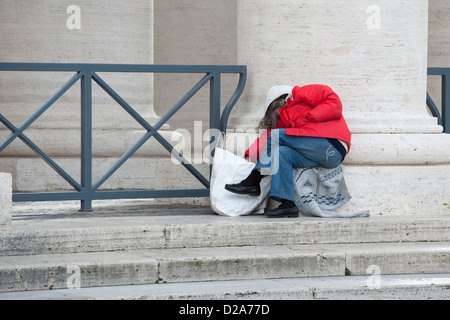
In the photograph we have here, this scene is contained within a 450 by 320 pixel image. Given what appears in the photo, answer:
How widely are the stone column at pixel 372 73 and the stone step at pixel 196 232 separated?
1.57 feet

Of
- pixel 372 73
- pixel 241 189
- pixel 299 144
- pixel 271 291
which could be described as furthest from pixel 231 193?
pixel 271 291

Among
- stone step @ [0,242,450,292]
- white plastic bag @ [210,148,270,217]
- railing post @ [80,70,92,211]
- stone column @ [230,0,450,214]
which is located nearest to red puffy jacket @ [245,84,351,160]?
stone column @ [230,0,450,214]

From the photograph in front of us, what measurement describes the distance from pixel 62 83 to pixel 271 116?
3.36 metres

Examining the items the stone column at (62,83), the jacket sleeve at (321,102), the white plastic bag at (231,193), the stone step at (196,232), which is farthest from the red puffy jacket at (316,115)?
the stone column at (62,83)

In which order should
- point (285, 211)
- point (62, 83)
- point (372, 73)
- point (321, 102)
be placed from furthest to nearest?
point (62, 83), point (372, 73), point (321, 102), point (285, 211)

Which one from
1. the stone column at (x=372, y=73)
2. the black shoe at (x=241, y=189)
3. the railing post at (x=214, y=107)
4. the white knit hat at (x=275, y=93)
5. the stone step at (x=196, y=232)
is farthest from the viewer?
the railing post at (x=214, y=107)

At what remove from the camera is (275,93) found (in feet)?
24.5

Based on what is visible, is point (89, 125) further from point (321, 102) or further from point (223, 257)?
point (223, 257)

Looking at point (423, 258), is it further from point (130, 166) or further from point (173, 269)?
point (130, 166)

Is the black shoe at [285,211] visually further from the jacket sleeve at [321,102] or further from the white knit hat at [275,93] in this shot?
the white knit hat at [275,93]

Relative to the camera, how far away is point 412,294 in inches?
233

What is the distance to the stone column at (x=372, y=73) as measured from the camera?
7613mm

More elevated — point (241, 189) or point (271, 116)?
point (271, 116)

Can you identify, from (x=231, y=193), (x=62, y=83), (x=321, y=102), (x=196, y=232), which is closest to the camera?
(x=196, y=232)
